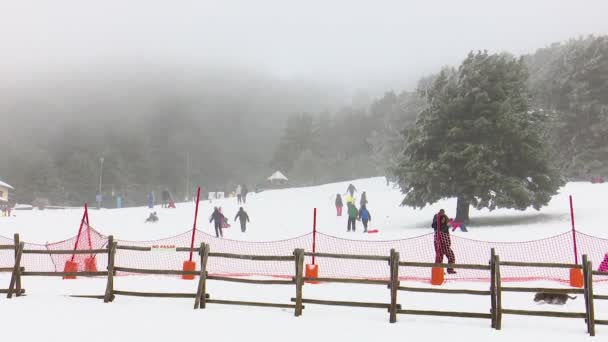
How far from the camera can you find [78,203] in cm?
12319

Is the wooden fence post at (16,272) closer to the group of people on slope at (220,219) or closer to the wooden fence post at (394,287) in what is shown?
the wooden fence post at (394,287)

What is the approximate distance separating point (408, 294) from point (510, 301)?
2.47 m

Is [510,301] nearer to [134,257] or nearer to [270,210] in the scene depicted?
[134,257]

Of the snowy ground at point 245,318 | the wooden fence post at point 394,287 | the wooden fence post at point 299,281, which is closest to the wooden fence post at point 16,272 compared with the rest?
the snowy ground at point 245,318

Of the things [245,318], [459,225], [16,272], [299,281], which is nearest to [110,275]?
[16,272]

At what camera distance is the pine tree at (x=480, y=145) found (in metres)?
29.4

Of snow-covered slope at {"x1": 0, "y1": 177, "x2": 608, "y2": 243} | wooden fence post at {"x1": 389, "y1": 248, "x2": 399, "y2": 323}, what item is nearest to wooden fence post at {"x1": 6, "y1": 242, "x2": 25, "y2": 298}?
wooden fence post at {"x1": 389, "y1": 248, "x2": 399, "y2": 323}

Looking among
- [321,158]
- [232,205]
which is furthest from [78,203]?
[232,205]

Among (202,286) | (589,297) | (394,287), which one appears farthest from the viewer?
(202,286)

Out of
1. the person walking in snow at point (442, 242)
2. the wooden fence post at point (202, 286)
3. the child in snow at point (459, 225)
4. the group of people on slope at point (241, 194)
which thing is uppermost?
the group of people on slope at point (241, 194)

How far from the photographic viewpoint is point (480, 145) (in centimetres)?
2988

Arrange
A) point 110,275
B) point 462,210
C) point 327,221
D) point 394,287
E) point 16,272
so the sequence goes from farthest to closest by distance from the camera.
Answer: point 327,221 < point 462,210 < point 16,272 < point 110,275 < point 394,287

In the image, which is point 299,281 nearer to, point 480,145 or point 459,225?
point 459,225

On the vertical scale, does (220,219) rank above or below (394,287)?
above
